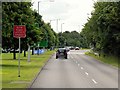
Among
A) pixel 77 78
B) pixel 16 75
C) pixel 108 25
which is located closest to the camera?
pixel 77 78

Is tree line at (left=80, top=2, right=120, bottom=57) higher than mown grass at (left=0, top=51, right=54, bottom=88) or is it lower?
higher

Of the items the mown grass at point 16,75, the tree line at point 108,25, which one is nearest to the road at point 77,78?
the mown grass at point 16,75

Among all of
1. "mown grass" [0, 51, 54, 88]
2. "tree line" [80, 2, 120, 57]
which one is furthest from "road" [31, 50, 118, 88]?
"tree line" [80, 2, 120, 57]

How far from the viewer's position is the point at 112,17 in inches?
2048

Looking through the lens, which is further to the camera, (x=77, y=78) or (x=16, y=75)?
(x=16, y=75)

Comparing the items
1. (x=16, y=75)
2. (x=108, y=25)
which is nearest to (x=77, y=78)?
(x=16, y=75)

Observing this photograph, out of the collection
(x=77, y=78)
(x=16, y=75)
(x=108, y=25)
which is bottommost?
(x=77, y=78)

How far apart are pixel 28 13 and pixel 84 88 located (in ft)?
81.1

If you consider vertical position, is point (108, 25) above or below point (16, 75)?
above

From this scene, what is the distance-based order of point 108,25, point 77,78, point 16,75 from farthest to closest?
1. point 108,25
2. point 16,75
3. point 77,78

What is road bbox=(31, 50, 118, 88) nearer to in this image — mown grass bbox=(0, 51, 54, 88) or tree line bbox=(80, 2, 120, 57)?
mown grass bbox=(0, 51, 54, 88)

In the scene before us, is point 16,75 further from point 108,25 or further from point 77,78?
point 108,25

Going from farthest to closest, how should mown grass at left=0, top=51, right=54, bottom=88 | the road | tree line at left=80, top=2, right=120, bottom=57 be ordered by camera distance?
tree line at left=80, top=2, right=120, bottom=57 < the road < mown grass at left=0, top=51, right=54, bottom=88

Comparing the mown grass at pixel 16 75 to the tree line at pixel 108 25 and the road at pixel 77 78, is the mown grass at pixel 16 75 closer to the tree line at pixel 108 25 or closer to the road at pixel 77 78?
the road at pixel 77 78
